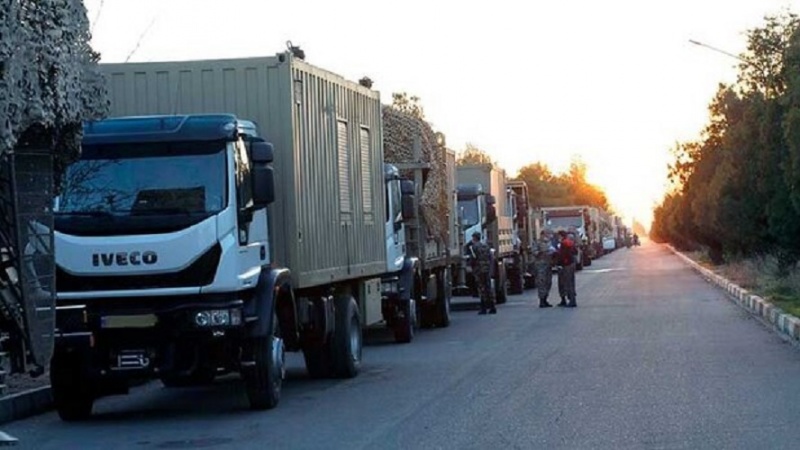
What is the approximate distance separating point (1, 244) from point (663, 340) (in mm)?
12992

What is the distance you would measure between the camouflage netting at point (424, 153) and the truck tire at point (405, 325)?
8.98 feet

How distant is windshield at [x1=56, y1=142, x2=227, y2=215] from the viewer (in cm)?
1402

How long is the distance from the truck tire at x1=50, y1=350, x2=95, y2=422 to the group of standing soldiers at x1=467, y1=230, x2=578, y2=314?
17.2m

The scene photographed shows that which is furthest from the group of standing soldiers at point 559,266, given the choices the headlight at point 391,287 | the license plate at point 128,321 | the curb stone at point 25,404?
the license plate at point 128,321

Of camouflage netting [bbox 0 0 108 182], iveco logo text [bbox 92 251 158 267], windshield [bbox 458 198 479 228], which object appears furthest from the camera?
windshield [bbox 458 198 479 228]

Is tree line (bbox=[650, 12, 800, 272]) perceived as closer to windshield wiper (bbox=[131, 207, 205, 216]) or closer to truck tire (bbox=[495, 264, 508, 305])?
truck tire (bbox=[495, 264, 508, 305])

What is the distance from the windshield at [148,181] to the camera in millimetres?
14016

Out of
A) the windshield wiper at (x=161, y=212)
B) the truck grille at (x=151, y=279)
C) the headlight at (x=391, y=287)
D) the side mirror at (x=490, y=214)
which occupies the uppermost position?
the side mirror at (x=490, y=214)

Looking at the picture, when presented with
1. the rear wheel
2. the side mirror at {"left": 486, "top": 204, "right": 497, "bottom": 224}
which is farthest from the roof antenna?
the rear wheel

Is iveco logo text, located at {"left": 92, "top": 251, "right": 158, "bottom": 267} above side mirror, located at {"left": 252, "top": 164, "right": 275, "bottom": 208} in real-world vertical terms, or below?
below

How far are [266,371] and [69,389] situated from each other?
1.85m

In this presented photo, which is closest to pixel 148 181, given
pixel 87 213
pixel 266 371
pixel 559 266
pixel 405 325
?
pixel 87 213

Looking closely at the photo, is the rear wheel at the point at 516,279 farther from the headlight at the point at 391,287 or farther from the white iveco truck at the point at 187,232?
the white iveco truck at the point at 187,232

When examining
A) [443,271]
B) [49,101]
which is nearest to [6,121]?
[49,101]
